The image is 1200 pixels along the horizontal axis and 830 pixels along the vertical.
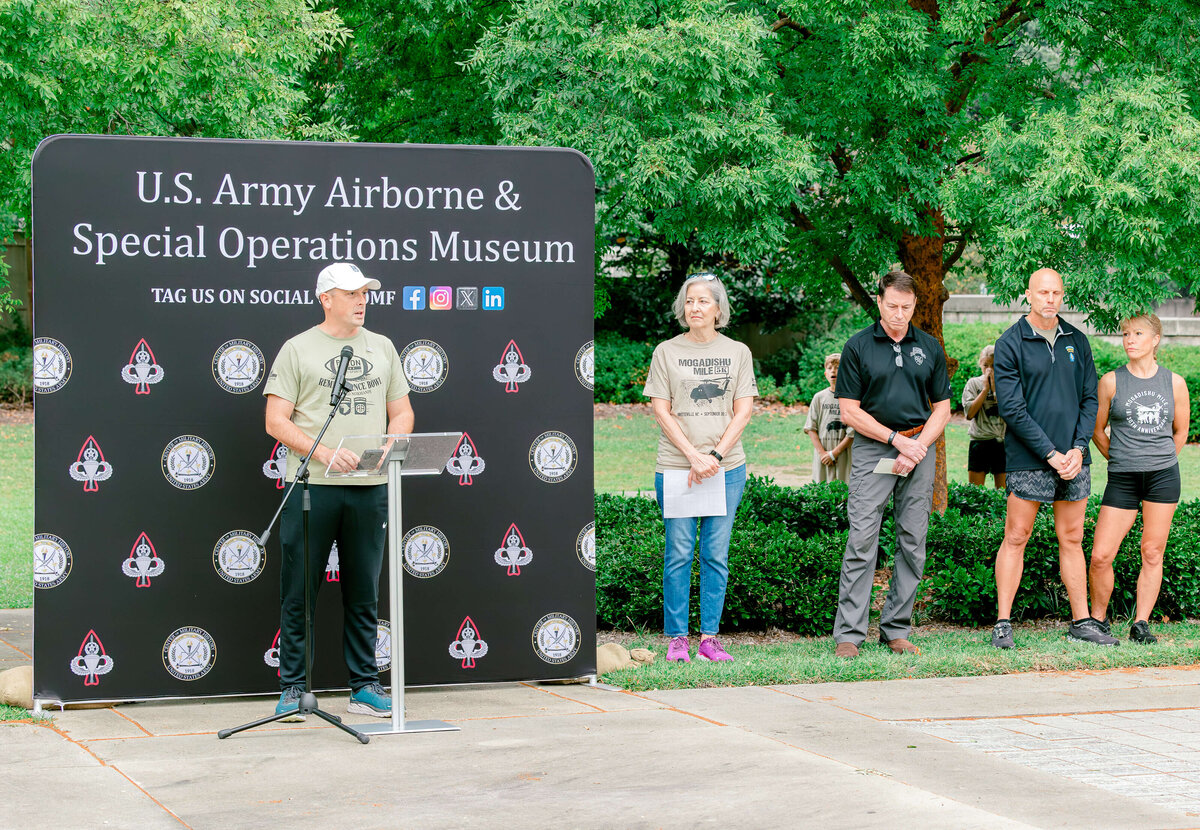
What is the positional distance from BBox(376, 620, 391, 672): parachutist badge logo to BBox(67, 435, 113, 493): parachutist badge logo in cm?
146

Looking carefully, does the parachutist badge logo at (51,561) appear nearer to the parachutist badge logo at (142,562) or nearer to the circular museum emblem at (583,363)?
the parachutist badge logo at (142,562)

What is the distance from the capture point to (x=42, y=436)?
6262 millimetres

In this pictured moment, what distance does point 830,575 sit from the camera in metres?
8.49

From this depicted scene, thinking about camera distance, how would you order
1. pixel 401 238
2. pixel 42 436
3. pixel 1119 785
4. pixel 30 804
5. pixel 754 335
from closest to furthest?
pixel 30 804 < pixel 1119 785 < pixel 42 436 < pixel 401 238 < pixel 754 335

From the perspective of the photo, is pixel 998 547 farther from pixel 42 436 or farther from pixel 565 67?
pixel 42 436

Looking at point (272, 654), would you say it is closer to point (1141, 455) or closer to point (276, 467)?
point (276, 467)

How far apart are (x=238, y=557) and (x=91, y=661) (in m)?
0.79

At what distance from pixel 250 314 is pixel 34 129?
8.54 ft

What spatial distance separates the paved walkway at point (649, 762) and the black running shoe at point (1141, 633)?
1.06m

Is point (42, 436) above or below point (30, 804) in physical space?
above

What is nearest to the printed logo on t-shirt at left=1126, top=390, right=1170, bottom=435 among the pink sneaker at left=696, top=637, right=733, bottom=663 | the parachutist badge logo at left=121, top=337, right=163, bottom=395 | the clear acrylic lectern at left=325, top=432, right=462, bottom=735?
the pink sneaker at left=696, top=637, right=733, bottom=663

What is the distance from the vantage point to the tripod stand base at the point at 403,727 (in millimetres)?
5891

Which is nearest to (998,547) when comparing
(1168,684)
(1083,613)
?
(1083,613)

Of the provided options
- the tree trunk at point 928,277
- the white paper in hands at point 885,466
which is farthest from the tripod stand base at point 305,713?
the tree trunk at point 928,277
